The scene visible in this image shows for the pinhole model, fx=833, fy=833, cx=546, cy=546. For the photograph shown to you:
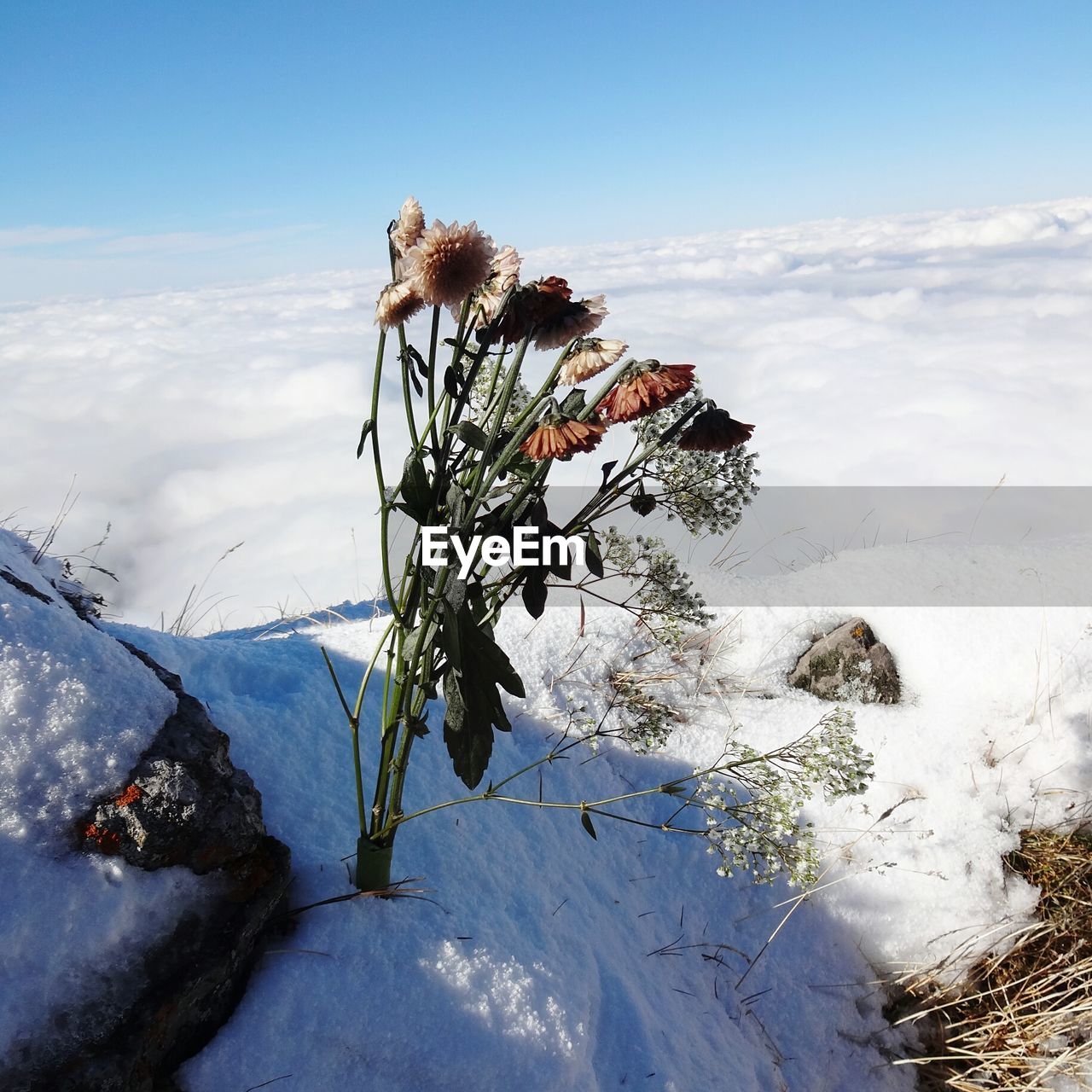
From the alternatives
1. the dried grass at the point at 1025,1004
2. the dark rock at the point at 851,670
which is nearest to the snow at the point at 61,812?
the dried grass at the point at 1025,1004

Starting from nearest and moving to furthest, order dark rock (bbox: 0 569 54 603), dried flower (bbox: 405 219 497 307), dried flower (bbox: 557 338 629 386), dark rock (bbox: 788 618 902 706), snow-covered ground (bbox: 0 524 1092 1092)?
dried flower (bbox: 405 219 497 307)
dried flower (bbox: 557 338 629 386)
snow-covered ground (bbox: 0 524 1092 1092)
dark rock (bbox: 0 569 54 603)
dark rock (bbox: 788 618 902 706)

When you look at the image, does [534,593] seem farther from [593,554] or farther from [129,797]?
[129,797]

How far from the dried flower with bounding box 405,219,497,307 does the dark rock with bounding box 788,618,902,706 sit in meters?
2.30

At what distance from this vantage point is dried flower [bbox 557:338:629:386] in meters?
1.21

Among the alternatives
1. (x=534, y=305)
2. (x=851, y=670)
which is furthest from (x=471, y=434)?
(x=851, y=670)

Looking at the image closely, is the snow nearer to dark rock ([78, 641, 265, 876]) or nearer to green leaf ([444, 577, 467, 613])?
dark rock ([78, 641, 265, 876])

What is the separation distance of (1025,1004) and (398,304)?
7.36 ft

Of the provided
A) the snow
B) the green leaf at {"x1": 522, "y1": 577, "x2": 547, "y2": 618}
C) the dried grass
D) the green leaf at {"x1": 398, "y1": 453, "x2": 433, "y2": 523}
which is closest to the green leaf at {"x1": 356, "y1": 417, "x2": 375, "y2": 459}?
the green leaf at {"x1": 398, "y1": 453, "x2": 433, "y2": 523}

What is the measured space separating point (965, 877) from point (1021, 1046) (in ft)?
1.38

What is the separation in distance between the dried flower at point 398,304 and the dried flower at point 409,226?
0.29 feet

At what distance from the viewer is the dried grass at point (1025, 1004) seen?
2033 mm

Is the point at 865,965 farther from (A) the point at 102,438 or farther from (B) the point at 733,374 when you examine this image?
(A) the point at 102,438

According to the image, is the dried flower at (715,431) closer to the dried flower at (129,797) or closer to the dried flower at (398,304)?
the dried flower at (398,304)

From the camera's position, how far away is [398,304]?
119cm
